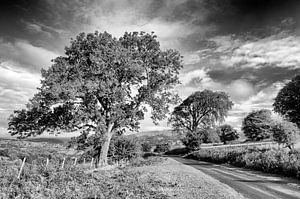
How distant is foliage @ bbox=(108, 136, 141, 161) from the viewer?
29688 millimetres

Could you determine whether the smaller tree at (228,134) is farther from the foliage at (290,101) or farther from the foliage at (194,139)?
the foliage at (290,101)

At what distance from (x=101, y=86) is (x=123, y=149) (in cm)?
1335

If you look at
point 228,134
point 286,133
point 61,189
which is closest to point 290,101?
point 286,133

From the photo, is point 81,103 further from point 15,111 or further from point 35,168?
point 35,168

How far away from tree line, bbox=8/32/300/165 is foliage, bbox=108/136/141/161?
13.2 feet

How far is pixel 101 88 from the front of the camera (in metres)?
20.7

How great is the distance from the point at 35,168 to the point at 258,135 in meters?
66.7

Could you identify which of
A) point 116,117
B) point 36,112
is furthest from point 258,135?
point 36,112

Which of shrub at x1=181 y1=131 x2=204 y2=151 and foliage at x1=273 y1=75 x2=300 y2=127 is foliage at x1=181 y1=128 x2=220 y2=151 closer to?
shrub at x1=181 y1=131 x2=204 y2=151

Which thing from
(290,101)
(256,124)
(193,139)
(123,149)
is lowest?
(123,149)

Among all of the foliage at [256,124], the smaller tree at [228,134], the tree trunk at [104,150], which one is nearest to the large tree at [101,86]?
the tree trunk at [104,150]

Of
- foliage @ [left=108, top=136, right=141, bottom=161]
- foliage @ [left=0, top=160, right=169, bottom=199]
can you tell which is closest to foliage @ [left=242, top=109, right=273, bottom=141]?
foliage @ [left=108, top=136, right=141, bottom=161]

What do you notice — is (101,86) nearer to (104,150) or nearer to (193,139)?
(104,150)

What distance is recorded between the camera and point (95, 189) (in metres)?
10.6
